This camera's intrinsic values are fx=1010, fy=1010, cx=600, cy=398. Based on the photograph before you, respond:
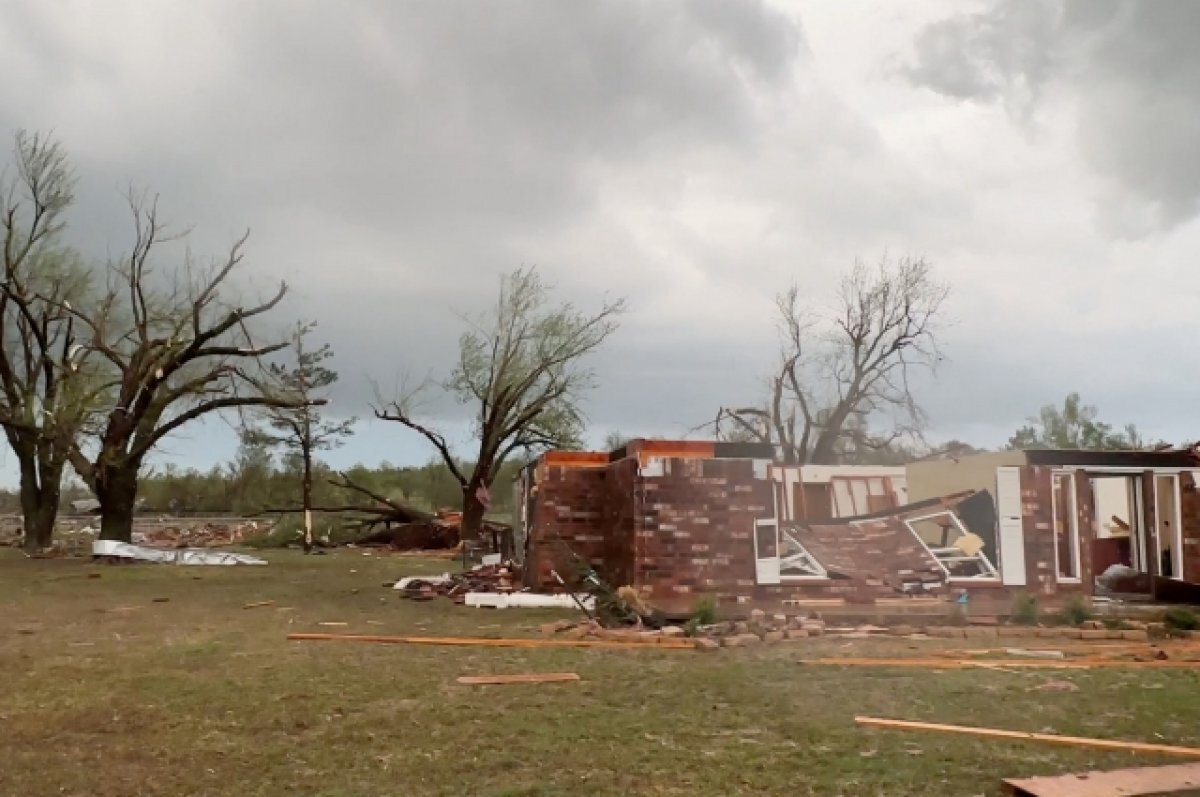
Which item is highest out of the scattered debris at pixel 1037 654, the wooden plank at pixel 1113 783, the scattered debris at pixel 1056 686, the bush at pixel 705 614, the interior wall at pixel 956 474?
the interior wall at pixel 956 474

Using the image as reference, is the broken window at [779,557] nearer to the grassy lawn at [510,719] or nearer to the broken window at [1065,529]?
the grassy lawn at [510,719]

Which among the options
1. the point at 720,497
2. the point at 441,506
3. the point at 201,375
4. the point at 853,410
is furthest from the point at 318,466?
the point at 720,497

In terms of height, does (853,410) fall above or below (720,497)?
above

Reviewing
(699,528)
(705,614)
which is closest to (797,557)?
(699,528)

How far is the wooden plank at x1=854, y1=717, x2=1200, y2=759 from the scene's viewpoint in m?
5.72

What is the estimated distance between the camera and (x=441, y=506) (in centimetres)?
4984

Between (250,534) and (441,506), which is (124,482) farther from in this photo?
(441,506)

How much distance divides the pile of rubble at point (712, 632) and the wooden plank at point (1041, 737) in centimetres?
385

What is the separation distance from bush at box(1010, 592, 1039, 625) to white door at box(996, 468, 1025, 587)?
1.36 metres

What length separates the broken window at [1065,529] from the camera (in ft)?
47.6

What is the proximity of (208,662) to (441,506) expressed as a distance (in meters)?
41.0

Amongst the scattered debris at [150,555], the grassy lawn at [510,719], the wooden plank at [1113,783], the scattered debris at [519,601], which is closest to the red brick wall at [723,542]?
the scattered debris at [519,601]

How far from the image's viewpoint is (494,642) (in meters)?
10.6

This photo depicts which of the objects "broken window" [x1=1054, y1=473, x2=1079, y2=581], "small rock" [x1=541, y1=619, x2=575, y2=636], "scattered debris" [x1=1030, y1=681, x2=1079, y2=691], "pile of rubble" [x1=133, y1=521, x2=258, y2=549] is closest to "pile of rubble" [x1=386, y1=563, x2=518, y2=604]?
"small rock" [x1=541, y1=619, x2=575, y2=636]
